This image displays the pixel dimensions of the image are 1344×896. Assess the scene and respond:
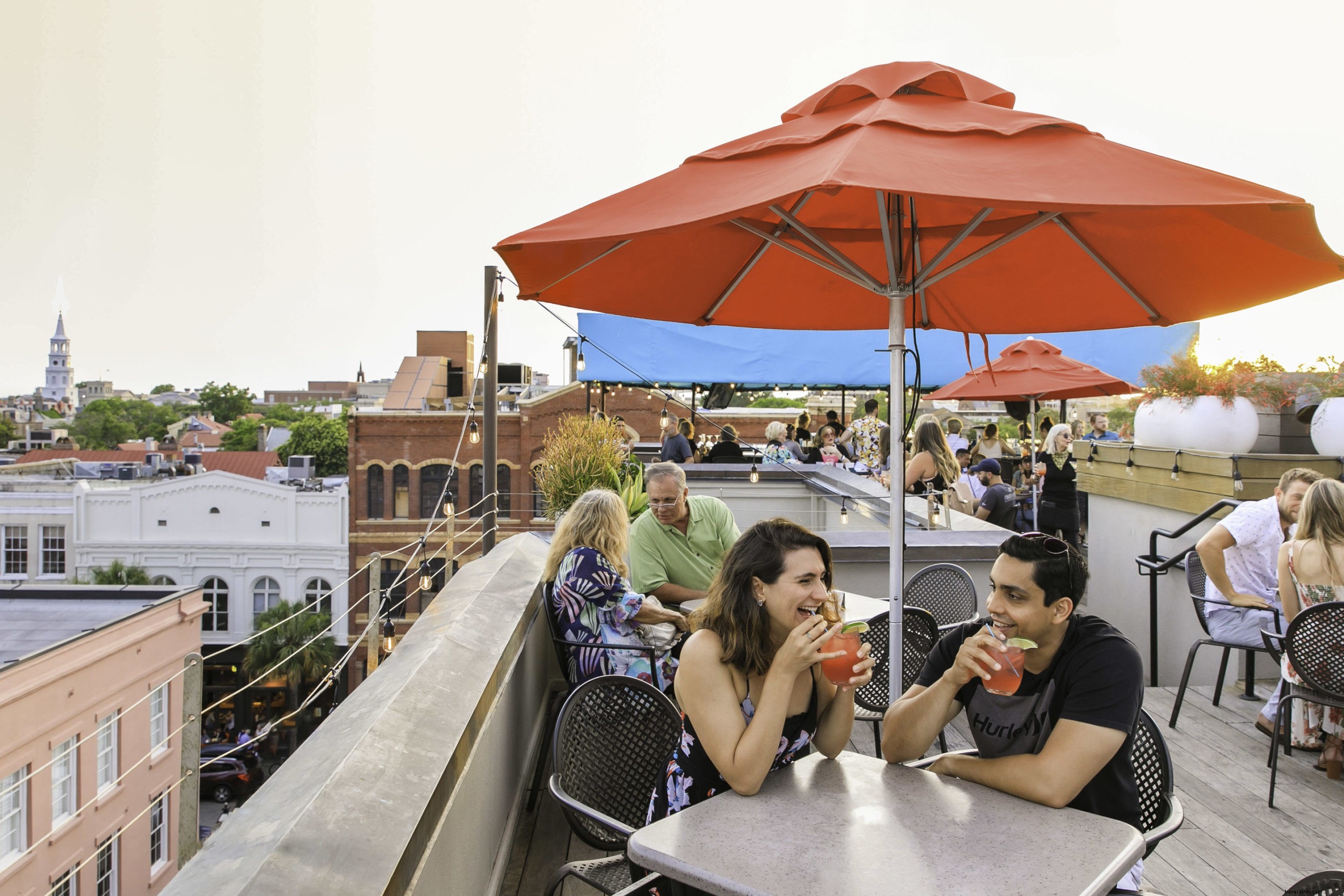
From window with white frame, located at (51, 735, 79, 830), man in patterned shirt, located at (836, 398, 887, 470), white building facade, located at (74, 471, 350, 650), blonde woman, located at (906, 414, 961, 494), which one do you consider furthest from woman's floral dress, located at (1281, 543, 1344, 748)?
white building facade, located at (74, 471, 350, 650)

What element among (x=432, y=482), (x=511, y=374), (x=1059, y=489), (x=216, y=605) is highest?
(x=511, y=374)

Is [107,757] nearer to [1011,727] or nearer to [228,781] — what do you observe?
[228,781]

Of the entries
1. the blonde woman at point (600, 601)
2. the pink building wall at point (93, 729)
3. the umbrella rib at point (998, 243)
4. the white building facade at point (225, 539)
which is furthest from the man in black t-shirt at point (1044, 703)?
the white building facade at point (225, 539)

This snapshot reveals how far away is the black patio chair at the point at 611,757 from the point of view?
2.21 metres

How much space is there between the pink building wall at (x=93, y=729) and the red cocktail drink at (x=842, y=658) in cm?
2132

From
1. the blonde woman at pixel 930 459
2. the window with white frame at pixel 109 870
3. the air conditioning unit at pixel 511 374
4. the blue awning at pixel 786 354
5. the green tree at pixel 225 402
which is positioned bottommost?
the window with white frame at pixel 109 870

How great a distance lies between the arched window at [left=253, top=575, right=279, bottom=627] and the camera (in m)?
50.4

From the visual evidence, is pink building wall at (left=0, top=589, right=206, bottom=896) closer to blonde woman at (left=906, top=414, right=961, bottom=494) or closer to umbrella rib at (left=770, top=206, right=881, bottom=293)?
blonde woman at (left=906, top=414, right=961, bottom=494)

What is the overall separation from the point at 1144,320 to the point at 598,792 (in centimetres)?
287

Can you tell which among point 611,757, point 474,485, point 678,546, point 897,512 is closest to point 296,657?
point 474,485

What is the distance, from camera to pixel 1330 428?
5.34m

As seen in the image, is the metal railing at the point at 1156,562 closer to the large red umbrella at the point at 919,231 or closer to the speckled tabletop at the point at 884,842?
the large red umbrella at the point at 919,231

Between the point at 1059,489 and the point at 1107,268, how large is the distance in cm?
523

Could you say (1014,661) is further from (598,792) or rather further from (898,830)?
(598,792)
